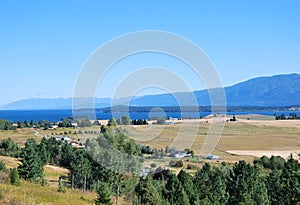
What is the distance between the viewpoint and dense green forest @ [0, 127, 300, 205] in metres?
26.7

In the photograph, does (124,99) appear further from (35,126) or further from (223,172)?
(35,126)

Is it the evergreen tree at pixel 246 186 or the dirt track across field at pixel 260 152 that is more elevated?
the evergreen tree at pixel 246 186

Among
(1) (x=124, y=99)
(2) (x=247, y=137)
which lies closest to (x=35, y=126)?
(2) (x=247, y=137)

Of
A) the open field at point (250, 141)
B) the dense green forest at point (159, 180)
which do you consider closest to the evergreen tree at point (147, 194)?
the dense green forest at point (159, 180)

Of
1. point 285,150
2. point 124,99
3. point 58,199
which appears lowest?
point 285,150

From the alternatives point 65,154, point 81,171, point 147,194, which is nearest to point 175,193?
point 147,194

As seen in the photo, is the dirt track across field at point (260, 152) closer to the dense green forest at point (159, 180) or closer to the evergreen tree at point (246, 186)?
the dense green forest at point (159, 180)

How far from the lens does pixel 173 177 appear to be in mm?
30359

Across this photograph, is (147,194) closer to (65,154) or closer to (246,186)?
(246,186)

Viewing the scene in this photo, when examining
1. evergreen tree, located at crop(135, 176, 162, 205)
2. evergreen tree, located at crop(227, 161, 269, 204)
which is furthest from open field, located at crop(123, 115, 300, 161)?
evergreen tree, located at crop(135, 176, 162, 205)

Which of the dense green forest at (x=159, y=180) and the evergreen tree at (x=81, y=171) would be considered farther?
the evergreen tree at (x=81, y=171)

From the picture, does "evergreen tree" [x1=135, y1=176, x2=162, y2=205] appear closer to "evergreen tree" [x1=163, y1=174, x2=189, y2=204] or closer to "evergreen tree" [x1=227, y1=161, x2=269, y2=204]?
"evergreen tree" [x1=163, y1=174, x2=189, y2=204]

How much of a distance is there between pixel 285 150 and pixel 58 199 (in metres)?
73.1

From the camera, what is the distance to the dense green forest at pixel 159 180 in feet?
87.7
